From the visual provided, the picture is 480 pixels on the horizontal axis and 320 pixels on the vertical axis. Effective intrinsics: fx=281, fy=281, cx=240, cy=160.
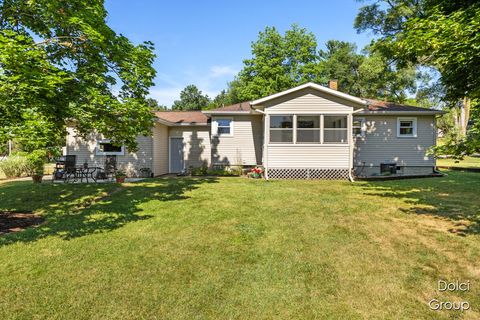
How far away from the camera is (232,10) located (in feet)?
56.0

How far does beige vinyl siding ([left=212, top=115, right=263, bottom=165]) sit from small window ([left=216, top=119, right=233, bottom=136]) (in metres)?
0.19

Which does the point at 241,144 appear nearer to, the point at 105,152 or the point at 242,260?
the point at 105,152

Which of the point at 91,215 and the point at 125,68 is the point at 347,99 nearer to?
the point at 125,68

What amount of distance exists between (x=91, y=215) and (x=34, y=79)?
137 inches

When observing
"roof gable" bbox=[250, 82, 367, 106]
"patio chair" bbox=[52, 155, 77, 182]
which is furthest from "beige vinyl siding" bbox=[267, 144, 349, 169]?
"patio chair" bbox=[52, 155, 77, 182]

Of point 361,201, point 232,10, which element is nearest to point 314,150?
point 361,201

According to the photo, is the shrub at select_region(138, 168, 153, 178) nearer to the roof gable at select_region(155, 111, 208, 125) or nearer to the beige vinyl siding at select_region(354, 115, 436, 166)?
the roof gable at select_region(155, 111, 208, 125)

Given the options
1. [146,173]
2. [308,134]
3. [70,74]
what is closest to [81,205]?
[70,74]

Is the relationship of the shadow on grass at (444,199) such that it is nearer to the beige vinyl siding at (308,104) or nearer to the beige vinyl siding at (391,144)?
the beige vinyl siding at (308,104)

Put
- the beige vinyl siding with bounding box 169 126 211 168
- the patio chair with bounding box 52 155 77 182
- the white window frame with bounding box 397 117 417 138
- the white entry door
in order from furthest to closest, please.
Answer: the white entry door → the beige vinyl siding with bounding box 169 126 211 168 → the white window frame with bounding box 397 117 417 138 → the patio chair with bounding box 52 155 77 182

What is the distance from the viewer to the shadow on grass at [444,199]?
20.3 feet

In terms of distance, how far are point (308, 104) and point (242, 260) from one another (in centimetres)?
1069

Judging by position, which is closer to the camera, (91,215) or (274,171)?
(91,215)

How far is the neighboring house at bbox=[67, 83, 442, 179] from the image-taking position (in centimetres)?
1376
